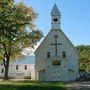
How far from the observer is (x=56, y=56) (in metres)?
64.5

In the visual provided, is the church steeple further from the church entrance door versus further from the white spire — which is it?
the church entrance door

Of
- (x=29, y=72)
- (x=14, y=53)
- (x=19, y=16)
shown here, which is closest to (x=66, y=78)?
(x=14, y=53)

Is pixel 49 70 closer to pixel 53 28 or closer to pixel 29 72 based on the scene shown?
pixel 53 28

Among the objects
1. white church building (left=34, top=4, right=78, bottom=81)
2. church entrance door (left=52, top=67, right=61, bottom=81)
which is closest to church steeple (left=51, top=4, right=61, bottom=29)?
white church building (left=34, top=4, right=78, bottom=81)

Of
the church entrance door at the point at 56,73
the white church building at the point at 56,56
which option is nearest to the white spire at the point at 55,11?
the white church building at the point at 56,56

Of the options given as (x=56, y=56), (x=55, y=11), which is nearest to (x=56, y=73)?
(x=56, y=56)

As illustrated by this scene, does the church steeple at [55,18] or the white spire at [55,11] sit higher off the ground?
the white spire at [55,11]

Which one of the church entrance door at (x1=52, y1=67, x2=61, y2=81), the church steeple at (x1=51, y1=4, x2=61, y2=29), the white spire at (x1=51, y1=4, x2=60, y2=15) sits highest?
the white spire at (x1=51, y1=4, x2=60, y2=15)

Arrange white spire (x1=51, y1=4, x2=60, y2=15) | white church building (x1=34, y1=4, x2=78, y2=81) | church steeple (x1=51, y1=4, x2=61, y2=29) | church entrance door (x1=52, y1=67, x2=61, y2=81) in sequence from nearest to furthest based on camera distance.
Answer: church entrance door (x1=52, y1=67, x2=61, y2=81)
white church building (x1=34, y1=4, x2=78, y2=81)
church steeple (x1=51, y1=4, x2=61, y2=29)
white spire (x1=51, y1=4, x2=60, y2=15)

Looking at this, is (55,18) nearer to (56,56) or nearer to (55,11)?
(55,11)

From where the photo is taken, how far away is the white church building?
63.7 metres

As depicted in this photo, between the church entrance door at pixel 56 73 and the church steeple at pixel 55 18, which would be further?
the church steeple at pixel 55 18

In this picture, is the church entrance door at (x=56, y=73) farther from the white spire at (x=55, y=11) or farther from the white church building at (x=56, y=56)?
the white spire at (x=55, y=11)

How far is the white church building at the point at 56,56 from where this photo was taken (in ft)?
209
